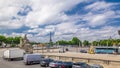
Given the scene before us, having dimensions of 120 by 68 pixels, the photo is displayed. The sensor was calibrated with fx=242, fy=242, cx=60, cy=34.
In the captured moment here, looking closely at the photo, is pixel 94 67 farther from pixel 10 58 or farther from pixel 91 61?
pixel 10 58

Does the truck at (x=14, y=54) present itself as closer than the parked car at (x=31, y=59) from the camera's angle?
No

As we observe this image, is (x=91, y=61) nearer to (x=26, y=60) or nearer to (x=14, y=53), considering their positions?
(x=26, y=60)

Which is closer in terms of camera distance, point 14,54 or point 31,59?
point 31,59

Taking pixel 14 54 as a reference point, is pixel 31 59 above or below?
below

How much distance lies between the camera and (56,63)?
35469 millimetres

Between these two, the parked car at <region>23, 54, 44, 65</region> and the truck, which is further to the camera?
the truck

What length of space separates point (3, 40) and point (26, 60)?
139 m

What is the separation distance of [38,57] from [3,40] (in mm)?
138327

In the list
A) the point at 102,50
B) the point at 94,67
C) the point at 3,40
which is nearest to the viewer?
the point at 94,67

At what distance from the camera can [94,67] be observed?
30562mm

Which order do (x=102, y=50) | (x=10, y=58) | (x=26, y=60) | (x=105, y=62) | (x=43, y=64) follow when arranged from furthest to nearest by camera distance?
(x=102, y=50) → (x=10, y=58) → (x=26, y=60) → (x=43, y=64) → (x=105, y=62)

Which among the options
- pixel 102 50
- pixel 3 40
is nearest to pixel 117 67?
pixel 102 50

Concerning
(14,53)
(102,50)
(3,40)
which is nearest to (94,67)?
(14,53)

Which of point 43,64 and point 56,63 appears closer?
point 56,63
